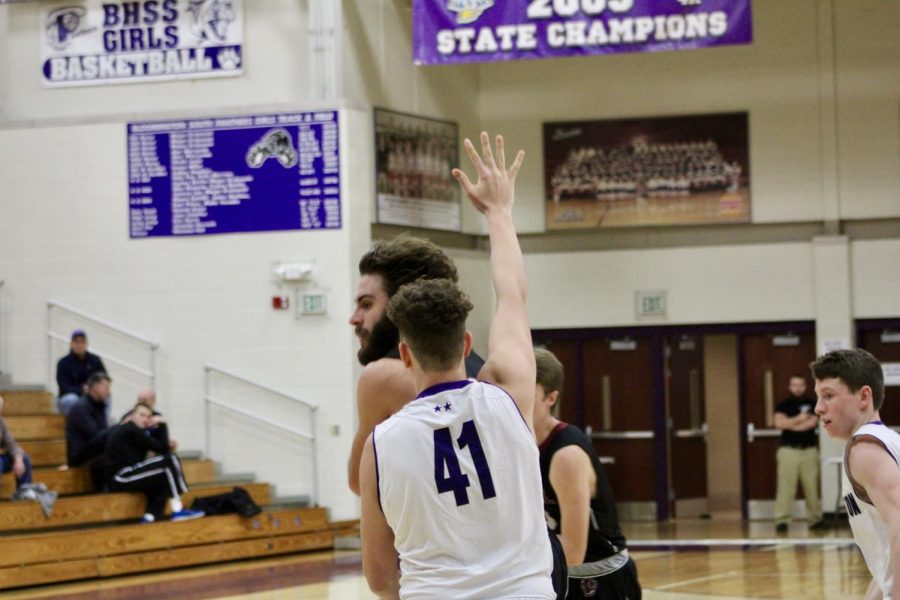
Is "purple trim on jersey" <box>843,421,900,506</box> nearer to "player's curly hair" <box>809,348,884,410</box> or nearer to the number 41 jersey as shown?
"player's curly hair" <box>809,348,884,410</box>

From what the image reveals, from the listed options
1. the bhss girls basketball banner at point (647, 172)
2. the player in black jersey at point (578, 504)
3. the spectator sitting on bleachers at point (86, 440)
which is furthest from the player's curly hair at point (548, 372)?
the bhss girls basketball banner at point (647, 172)

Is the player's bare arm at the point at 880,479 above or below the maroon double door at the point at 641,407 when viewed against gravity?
above

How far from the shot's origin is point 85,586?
11.5 metres

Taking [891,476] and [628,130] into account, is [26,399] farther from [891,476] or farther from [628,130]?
[891,476]

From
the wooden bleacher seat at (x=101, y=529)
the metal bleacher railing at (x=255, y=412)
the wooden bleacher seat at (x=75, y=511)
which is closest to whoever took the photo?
the wooden bleacher seat at (x=101, y=529)

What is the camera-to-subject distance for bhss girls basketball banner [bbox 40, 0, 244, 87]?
51.8 ft

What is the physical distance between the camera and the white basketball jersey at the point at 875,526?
3881 millimetres

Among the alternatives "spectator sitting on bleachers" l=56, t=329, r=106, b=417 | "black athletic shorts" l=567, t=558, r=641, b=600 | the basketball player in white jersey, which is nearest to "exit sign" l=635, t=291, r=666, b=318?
"spectator sitting on bleachers" l=56, t=329, r=106, b=417

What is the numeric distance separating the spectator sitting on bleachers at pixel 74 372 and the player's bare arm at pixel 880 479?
38.3ft

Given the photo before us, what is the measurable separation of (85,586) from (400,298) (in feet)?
30.9

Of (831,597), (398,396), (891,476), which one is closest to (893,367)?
(831,597)

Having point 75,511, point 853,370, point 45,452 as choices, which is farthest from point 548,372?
point 45,452

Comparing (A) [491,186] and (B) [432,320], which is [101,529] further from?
(B) [432,320]

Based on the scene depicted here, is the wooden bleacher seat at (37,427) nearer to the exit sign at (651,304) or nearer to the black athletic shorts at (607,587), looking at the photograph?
the exit sign at (651,304)
